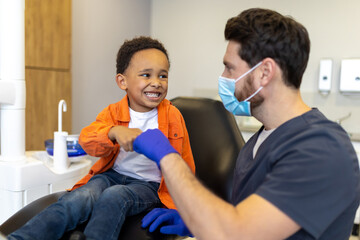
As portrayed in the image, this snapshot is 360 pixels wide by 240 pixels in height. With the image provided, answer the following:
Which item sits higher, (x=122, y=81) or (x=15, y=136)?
(x=122, y=81)

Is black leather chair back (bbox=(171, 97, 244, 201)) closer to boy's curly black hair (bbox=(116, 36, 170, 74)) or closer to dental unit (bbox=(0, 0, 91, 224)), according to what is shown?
boy's curly black hair (bbox=(116, 36, 170, 74))

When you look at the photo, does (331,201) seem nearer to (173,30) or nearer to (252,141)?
(252,141)

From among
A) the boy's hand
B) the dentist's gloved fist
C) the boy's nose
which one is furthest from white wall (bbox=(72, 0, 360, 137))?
the dentist's gloved fist

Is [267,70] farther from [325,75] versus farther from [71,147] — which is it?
[325,75]

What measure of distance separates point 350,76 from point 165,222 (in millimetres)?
2067

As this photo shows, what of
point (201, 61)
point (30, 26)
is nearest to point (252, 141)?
point (30, 26)

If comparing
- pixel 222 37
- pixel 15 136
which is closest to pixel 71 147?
pixel 15 136

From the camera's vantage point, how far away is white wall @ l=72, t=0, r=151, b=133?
2924mm

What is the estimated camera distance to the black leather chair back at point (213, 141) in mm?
1434

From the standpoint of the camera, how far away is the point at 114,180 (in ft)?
4.49

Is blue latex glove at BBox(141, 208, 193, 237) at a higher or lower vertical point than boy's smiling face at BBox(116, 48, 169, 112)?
lower

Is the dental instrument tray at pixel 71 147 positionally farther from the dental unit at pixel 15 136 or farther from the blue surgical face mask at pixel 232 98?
the blue surgical face mask at pixel 232 98

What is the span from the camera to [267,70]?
1009mm

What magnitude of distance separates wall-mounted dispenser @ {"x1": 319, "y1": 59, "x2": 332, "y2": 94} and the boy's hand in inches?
80.9
